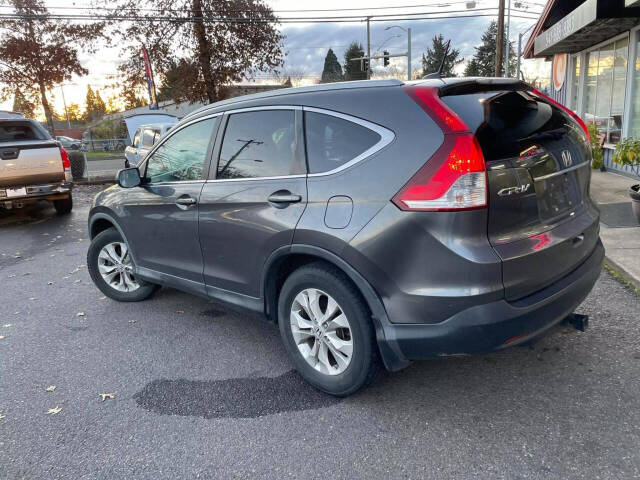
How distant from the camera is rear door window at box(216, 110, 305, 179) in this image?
3180 mm

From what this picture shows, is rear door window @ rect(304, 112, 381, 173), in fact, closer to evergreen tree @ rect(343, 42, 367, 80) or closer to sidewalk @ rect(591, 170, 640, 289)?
sidewalk @ rect(591, 170, 640, 289)

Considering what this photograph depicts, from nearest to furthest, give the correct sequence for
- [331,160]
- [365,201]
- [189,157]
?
[365,201]
[331,160]
[189,157]

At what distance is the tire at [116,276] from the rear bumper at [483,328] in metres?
3.05

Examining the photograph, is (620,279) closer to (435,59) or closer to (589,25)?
(589,25)

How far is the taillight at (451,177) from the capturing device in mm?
2430

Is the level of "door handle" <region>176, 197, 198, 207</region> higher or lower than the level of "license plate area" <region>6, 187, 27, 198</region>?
higher

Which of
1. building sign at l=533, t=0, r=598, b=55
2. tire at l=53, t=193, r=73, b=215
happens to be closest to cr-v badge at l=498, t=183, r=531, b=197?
building sign at l=533, t=0, r=598, b=55

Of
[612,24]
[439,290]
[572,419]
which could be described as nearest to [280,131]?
[439,290]

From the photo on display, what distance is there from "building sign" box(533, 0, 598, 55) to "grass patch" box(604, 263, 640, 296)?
5.58 meters

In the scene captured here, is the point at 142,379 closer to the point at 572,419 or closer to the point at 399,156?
the point at 399,156

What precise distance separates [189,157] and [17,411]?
6.79ft

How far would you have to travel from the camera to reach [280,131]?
10.7 feet

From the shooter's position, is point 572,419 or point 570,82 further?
point 570,82

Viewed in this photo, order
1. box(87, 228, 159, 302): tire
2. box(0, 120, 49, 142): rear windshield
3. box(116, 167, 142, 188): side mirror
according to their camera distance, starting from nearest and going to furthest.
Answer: box(116, 167, 142, 188): side mirror, box(87, 228, 159, 302): tire, box(0, 120, 49, 142): rear windshield
